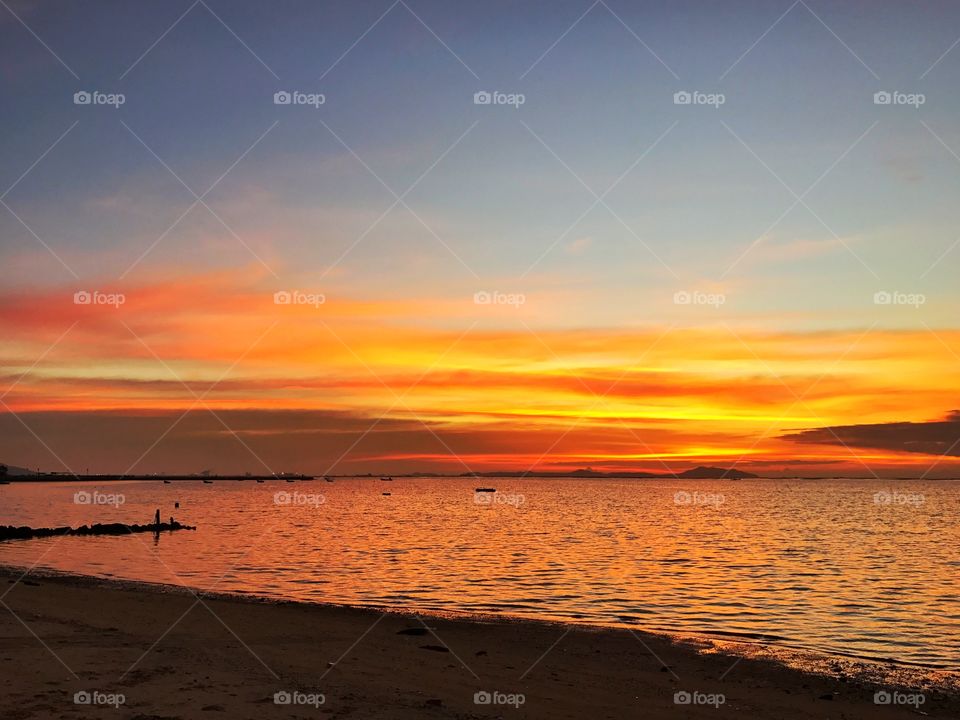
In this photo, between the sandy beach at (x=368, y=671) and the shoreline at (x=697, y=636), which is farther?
the shoreline at (x=697, y=636)

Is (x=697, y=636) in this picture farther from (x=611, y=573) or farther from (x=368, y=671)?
(x=611, y=573)

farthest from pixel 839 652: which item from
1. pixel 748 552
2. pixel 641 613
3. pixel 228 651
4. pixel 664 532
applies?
pixel 664 532

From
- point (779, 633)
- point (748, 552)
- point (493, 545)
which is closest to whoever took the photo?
point (779, 633)

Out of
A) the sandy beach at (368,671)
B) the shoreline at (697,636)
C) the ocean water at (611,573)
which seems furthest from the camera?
the ocean water at (611,573)

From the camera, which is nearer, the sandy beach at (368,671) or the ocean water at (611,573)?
the sandy beach at (368,671)

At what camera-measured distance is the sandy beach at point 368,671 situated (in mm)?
12422

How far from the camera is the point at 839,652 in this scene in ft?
73.8

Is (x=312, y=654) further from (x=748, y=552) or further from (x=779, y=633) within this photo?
(x=748, y=552)

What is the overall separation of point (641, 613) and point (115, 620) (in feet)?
Result: 60.7

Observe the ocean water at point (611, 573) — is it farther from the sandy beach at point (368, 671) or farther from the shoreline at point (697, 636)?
the sandy beach at point (368, 671)

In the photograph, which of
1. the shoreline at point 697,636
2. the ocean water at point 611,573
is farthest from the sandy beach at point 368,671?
the ocean water at point 611,573

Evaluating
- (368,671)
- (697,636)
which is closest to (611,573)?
(697,636)

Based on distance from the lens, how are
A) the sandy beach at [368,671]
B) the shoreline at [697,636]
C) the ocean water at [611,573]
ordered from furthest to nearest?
the ocean water at [611,573] → the shoreline at [697,636] → the sandy beach at [368,671]

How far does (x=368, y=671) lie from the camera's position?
1576 cm
